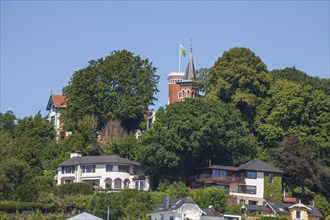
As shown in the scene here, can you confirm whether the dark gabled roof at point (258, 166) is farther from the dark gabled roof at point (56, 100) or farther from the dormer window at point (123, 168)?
the dark gabled roof at point (56, 100)

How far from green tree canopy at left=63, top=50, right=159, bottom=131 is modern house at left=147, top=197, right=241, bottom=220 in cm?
2083

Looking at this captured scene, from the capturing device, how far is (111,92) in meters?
104

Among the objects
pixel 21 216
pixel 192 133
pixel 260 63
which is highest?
pixel 260 63

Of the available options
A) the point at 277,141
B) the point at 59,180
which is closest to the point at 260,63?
the point at 277,141

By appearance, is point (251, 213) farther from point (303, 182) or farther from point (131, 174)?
point (131, 174)

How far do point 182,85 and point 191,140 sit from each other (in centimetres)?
2638

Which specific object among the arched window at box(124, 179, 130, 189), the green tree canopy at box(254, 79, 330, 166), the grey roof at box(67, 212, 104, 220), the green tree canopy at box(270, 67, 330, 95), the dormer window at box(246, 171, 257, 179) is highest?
the green tree canopy at box(270, 67, 330, 95)

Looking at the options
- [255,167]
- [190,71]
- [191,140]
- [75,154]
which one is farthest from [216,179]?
[190,71]

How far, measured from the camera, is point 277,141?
98.7 metres

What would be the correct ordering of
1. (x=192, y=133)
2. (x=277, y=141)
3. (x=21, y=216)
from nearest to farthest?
(x=21, y=216)
(x=192, y=133)
(x=277, y=141)

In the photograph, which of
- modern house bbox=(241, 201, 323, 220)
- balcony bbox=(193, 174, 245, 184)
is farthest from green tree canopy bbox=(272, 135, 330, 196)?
balcony bbox=(193, 174, 245, 184)

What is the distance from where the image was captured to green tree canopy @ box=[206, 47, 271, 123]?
10162 centimetres

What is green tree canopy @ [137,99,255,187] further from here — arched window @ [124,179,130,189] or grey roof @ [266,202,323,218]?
grey roof @ [266,202,323,218]

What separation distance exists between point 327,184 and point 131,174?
58.8ft
